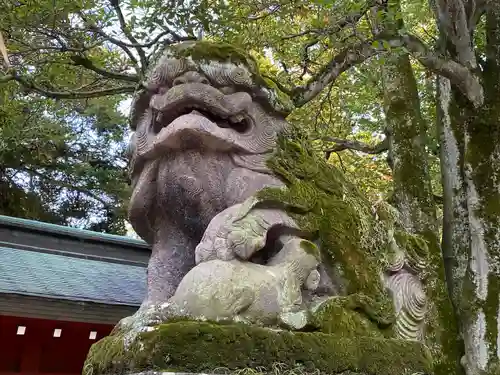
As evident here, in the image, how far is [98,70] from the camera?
584cm

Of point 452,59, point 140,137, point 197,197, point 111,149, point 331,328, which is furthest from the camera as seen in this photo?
point 111,149

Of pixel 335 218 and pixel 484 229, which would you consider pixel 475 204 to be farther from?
pixel 335 218

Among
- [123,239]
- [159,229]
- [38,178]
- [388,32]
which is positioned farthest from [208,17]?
[38,178]

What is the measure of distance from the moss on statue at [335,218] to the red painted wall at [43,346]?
291 centimetres

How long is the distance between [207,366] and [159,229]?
2.76 feet

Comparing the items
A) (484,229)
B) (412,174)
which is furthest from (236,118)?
(412,174)

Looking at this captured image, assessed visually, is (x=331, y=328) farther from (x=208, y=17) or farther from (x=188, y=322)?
(x=208, y=17)

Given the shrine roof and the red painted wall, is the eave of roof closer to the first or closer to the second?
the shrine roof

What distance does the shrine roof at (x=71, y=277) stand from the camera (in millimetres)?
4584

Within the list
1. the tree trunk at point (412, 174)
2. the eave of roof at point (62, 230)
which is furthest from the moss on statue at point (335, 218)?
the eave of roof at point (62, 230)

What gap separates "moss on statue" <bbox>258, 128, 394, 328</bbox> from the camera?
217cm

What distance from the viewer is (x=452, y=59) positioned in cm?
421

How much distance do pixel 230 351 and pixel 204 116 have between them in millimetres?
909

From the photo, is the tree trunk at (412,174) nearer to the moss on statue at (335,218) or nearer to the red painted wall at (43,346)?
the moss on statue at (335,218)
